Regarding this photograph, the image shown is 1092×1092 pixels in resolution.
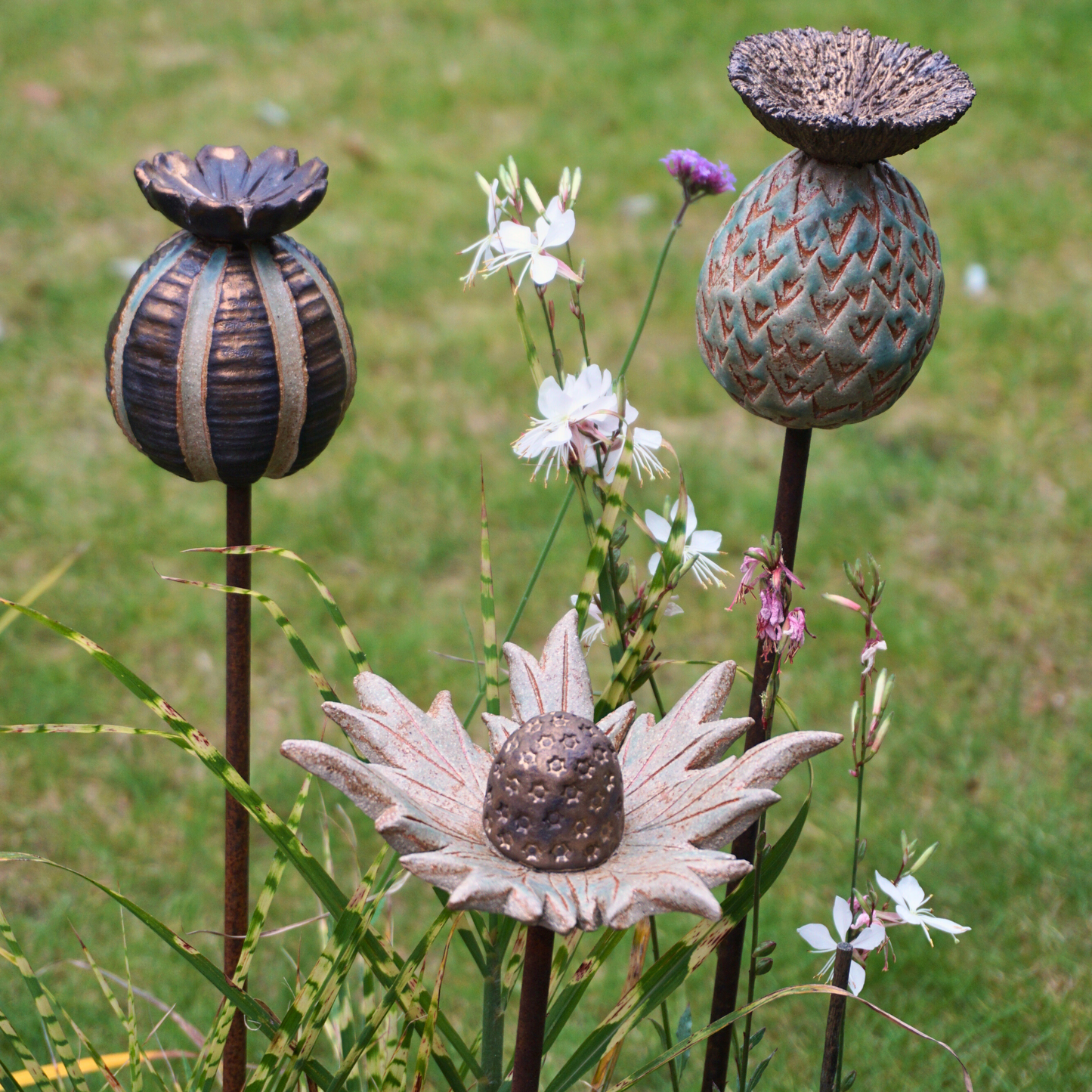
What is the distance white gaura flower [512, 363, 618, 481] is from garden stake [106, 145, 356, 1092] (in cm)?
25

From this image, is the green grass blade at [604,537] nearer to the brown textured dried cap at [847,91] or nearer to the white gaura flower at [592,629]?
the white gaura flower at [592,629]

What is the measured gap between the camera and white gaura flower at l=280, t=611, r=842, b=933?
98 centimetres

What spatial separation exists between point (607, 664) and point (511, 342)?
4.35 ft

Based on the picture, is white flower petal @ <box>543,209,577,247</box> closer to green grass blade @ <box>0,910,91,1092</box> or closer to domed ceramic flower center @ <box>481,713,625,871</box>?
domed ceramic flower center @ <box>481,713,625,871</box>

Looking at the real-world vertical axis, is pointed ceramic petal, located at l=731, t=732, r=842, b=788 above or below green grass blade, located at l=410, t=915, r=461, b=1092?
above

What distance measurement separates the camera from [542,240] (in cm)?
131

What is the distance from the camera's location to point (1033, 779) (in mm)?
2609

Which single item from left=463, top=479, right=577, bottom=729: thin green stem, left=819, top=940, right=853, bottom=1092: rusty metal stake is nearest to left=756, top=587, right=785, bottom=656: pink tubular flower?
left=463, top=479, right=577, bottom=729: thin green stem

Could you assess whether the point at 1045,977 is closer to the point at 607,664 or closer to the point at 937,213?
the point at 607,664

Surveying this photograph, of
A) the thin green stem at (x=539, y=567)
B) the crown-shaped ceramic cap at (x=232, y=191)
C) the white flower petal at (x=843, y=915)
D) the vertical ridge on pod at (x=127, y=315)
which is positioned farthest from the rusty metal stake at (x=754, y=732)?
the vertical ridge on pod at (x=127, y=315)

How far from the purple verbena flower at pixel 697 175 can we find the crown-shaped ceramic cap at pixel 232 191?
372 millimetres

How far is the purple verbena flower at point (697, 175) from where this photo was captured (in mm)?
1377

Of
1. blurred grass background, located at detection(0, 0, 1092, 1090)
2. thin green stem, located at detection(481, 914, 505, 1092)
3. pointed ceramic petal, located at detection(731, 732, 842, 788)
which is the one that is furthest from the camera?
blurred grass background, located at detection(0, 0, 1092, 1090)

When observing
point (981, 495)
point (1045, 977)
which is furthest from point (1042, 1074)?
point (981, 495)
